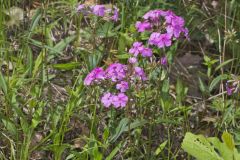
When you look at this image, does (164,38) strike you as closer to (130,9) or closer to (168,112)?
(168,112)

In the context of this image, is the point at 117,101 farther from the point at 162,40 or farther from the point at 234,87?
the point at 234,87

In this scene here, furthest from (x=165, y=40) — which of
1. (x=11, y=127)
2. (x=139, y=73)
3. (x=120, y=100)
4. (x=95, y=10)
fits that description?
(x=11, y=127)

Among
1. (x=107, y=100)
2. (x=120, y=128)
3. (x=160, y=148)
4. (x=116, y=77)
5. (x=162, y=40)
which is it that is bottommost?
(x=160, y=148)

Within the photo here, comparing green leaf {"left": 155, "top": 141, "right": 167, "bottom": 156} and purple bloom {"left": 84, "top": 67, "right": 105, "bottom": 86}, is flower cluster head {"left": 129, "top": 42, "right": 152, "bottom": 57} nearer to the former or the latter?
purple bloom {"left": 84, "top": 67, "right": 105, "bottom": 86}

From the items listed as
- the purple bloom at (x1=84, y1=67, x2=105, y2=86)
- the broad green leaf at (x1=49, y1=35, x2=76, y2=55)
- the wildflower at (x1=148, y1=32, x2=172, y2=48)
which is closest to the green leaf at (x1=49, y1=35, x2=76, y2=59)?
the broad green leaf at (x1=49, y1=35, x2=76, y2=55)

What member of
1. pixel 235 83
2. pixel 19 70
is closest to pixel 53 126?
pixel 19 70

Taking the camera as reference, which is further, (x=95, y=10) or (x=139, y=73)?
(x=95, y=10)

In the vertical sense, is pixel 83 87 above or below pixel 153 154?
above

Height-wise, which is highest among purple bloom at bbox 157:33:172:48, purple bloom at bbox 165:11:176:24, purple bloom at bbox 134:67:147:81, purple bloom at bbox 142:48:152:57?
purple bloom at bbox 165:11:176:24
